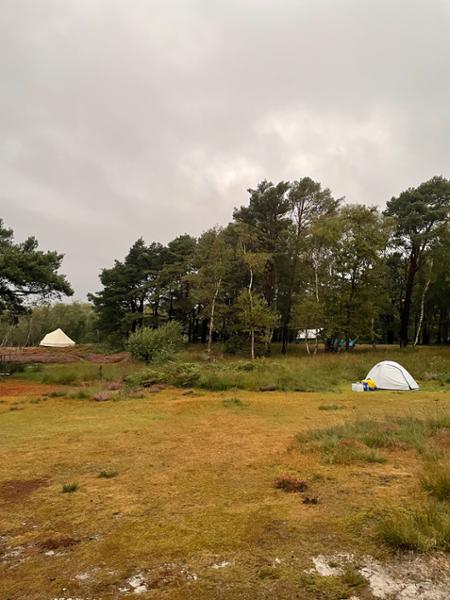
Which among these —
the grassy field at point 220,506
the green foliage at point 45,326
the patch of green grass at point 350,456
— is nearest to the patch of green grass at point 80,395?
the grassy field at point 220,506

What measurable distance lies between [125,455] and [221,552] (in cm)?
363

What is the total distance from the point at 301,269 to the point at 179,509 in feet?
106

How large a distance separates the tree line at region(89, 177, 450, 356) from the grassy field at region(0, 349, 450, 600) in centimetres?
2114

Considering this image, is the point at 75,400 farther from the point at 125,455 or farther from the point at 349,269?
the point at 349,269

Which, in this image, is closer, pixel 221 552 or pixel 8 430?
pixel 221 552

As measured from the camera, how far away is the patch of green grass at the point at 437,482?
14.6 ft

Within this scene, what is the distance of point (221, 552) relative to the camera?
3.49 m

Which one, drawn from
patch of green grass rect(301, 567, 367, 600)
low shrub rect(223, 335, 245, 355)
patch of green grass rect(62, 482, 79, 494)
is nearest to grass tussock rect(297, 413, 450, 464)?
patch of green grass rect(301, 567, 367, 600)

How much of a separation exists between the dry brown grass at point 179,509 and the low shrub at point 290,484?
0.44ft

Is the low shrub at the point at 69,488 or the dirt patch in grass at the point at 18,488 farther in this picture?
the low shrub at the point at 69,488

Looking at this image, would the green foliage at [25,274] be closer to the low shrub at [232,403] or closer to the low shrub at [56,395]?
the low shrub at [56,395]

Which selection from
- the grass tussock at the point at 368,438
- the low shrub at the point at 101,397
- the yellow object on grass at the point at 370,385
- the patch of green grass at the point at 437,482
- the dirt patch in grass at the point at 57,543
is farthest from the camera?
the yellow object on grass at the point at 370,385

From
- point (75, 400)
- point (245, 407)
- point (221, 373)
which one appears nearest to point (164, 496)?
point (245, 407)

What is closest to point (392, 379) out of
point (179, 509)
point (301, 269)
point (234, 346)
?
point (179, 509)
